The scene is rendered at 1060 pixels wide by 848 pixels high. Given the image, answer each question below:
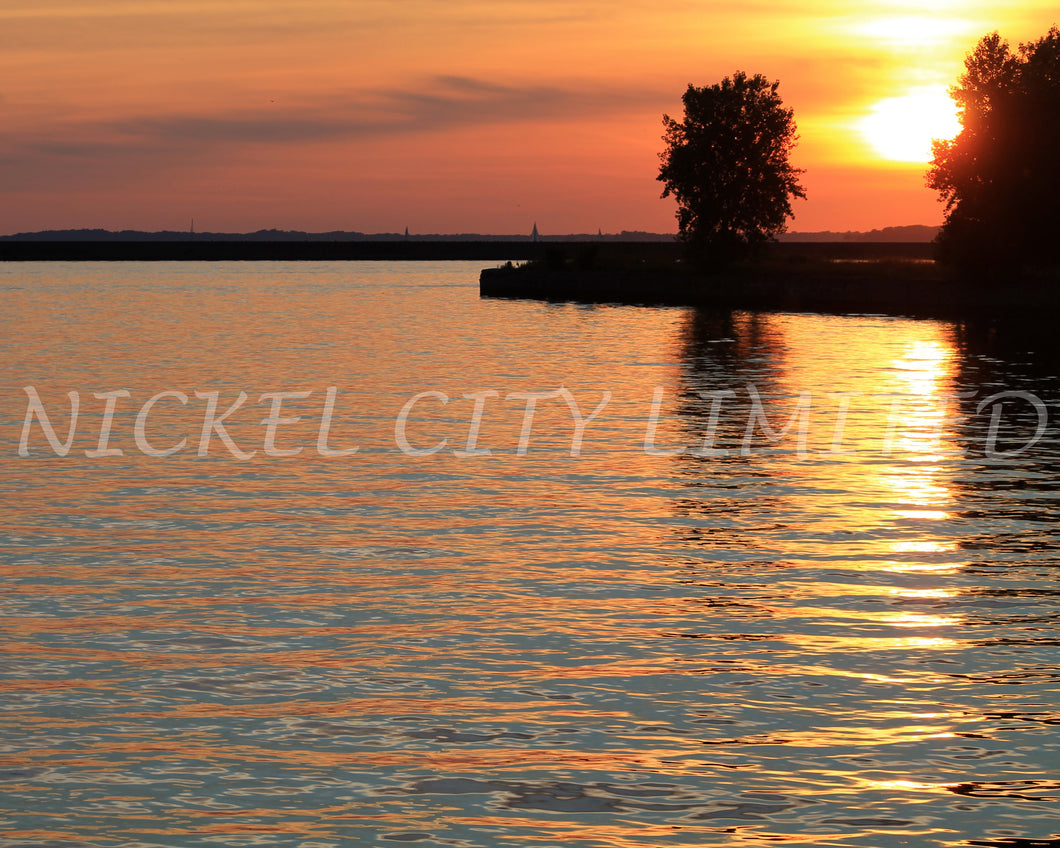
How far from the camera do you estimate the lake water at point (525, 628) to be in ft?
33.2

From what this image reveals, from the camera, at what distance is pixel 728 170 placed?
468 ft

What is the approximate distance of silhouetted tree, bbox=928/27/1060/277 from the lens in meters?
91.7

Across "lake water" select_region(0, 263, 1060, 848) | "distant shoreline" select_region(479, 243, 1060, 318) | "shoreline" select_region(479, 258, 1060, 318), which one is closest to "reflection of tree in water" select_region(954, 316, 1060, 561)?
"lake water" select_region(0, 263, 1060, 848)

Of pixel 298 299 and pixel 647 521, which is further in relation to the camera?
pixel 298 299

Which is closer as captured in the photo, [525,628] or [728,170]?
[525,628]

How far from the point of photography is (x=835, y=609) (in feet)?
53.1

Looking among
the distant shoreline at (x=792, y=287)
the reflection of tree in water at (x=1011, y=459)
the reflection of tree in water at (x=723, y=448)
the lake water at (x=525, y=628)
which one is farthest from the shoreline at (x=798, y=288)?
the lake water at (x=525, y=628)

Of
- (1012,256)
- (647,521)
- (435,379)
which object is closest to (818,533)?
(647,521)

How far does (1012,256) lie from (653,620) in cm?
8578

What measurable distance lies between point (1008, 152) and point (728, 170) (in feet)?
172

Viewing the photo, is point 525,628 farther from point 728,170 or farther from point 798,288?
point 728,170

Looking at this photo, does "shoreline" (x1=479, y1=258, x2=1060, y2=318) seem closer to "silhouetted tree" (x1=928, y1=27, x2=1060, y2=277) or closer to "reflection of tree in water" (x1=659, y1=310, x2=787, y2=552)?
"silhouetted tree" (x1=928, y1=27, x2=1060, y2=277)

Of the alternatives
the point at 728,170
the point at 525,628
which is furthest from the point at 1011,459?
the point at 728,170

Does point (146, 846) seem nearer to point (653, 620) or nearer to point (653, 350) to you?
point (653, 620)
